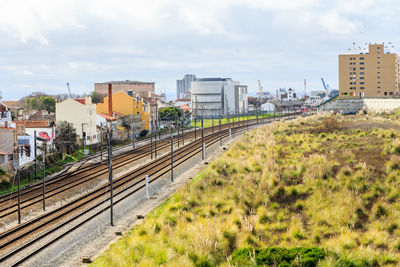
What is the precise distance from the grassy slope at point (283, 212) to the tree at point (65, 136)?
988 inches

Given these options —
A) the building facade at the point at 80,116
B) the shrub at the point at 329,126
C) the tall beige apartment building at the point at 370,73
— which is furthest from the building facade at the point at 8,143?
the tall beige apartment building at the point at 370,73

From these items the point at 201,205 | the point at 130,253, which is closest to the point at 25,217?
the point at 201,205

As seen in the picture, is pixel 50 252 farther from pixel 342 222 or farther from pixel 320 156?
pixel 320 156

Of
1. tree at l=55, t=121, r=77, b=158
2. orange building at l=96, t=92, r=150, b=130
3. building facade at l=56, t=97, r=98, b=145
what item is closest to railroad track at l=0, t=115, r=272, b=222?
tree at l=55, t=121, r=77, b=158

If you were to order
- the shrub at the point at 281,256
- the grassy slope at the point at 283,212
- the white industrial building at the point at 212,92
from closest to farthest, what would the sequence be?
1. the shrub at the point at 281,256
2. the grassy slope at the point at 283,212
3. the white industrial building at the point at 212,92

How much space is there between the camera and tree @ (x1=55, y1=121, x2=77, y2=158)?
52.9 m

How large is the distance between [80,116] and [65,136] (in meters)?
8.63

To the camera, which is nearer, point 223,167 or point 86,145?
point 223,167

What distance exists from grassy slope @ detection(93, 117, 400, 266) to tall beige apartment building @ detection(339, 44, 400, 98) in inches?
4144

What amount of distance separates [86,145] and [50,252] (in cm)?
4233

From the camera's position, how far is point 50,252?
1998cm

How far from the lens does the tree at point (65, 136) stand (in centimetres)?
5294

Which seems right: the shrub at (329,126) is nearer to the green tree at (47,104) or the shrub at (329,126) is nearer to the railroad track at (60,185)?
the railroad track at (60,185)

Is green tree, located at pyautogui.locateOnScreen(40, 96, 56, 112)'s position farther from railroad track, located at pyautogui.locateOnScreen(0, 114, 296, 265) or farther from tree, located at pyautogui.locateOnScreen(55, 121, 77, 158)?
railroad track, located at pyautogui.locateOnScreen(0, 114, 296, 265)
